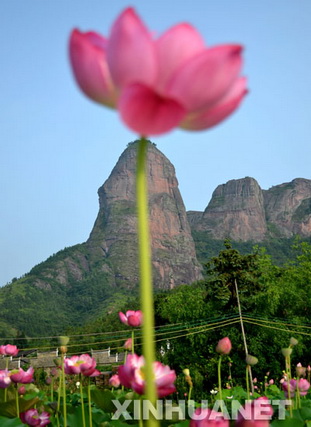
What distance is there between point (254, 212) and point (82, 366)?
8543 cm

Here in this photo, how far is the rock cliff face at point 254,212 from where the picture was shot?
3253 inches

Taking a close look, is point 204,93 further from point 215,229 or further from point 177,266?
point 215,229

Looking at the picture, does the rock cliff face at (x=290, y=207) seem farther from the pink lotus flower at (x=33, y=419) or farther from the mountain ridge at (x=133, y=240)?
the pink lotus flower at (x=33, y=419)

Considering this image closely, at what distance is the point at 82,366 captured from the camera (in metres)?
1.22

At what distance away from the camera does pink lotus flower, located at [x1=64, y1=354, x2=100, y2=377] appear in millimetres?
1221

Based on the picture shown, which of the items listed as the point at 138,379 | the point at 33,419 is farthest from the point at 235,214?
the point at 138,379

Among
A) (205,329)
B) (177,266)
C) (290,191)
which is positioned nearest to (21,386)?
(205,329)

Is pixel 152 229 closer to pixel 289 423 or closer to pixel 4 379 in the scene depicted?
pixel 4 379

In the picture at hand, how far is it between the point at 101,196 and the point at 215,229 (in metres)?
21.0

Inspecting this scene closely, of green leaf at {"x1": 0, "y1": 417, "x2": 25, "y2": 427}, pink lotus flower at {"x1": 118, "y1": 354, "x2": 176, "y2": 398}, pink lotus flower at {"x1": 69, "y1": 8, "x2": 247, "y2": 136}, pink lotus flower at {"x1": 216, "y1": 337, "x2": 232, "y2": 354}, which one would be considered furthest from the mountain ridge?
pink lotus flower at {"x1": 69, "y1": 8, "x2": 247, "y2": 136}

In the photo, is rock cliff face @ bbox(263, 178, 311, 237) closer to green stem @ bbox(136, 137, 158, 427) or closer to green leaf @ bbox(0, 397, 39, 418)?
green leaf @ bbox(0, 397, 39, 418)

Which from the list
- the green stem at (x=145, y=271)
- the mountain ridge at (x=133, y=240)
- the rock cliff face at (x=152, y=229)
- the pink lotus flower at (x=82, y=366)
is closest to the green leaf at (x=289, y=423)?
the pink lotus flower at (x=82, y=366)

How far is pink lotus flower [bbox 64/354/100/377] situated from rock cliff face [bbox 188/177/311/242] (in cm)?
8071

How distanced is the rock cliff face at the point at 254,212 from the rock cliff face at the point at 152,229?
6458 mm
